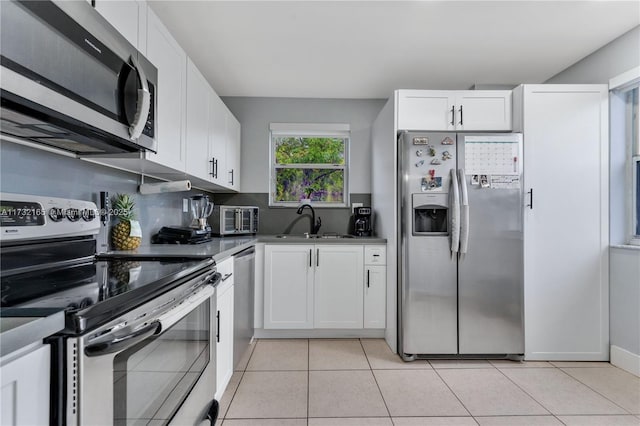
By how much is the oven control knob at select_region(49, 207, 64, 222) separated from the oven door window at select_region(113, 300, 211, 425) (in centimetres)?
66

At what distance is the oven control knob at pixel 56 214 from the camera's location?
128 cm

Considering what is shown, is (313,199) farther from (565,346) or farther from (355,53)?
(565,346)

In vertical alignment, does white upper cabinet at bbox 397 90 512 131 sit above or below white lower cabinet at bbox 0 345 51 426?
above

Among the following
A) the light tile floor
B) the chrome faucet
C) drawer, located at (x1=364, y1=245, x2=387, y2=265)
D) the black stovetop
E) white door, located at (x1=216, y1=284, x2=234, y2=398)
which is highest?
the chrome faucet

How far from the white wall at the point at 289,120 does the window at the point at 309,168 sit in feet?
0.38

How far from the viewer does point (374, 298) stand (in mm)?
2951

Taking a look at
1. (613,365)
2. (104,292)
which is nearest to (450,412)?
(613,365)

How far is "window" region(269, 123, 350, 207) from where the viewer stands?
371 cm

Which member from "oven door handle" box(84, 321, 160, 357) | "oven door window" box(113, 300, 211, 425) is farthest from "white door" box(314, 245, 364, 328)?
"oven door handle" box(84, 321, 160, 357)

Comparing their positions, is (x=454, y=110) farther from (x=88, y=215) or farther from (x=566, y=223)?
(x=88, y=215)

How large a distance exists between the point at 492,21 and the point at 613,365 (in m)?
2.74

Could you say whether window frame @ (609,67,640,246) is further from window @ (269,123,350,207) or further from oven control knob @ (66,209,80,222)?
oven control knob @ (66,209,80,222)

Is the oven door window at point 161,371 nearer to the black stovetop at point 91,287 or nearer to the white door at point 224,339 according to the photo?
the black stovetop at point 91,287

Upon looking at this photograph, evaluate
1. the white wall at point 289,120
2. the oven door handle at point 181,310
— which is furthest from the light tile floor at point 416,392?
the white wall at point 289,120
